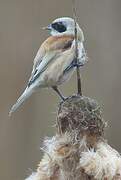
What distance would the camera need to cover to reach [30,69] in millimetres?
5035

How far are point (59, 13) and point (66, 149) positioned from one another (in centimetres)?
337

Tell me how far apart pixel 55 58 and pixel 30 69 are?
247cm

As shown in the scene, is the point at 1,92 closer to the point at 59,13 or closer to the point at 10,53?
the point at 10,53

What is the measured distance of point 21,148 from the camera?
517cm

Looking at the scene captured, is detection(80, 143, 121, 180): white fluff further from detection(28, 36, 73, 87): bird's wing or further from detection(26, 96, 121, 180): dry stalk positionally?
detection(28, 36, 73, 87): bird's wing

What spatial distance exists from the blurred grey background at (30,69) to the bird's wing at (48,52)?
2.40 m

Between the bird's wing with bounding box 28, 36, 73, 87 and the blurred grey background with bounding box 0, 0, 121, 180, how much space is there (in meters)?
2.40

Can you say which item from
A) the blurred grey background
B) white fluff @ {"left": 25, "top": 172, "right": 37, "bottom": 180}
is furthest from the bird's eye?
the blurred grey background

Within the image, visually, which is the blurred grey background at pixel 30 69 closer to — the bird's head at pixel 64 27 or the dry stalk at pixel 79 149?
the bird's head at pixel 64 27

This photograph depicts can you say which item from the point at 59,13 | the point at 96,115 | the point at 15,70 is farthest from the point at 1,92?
the point at 96,115

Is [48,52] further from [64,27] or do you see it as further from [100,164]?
[100,164]

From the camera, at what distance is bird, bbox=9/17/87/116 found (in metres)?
2.48

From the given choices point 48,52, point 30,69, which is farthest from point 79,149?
point 30,69

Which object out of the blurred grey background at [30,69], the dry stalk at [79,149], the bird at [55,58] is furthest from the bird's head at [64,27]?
the blurred grey background at [30,69]
